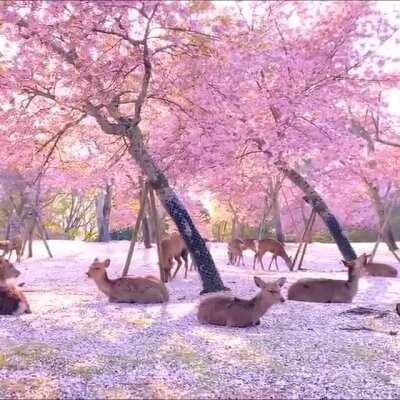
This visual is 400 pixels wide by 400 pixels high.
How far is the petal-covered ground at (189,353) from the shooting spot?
166 inches

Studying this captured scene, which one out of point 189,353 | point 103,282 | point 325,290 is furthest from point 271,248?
point 189,353

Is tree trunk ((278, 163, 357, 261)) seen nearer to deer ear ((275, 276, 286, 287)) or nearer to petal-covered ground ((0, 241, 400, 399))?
petal-covered ground ((0, 241, 400, 399))

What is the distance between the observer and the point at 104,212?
1057 inches

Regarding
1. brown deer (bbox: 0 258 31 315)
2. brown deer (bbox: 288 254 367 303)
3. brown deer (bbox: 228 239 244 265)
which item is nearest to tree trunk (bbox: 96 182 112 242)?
brown deer (bbox: 228 239 244 265)

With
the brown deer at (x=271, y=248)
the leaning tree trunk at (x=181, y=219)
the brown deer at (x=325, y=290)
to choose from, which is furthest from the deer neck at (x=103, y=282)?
the brown deer at (x=271, y=248)

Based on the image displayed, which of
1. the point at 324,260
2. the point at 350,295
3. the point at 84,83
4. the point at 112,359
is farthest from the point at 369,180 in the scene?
the point at 112,359

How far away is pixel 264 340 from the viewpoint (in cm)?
572

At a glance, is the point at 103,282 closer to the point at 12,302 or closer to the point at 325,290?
the point at 12,302

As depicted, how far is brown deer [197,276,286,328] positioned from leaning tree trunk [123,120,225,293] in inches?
107

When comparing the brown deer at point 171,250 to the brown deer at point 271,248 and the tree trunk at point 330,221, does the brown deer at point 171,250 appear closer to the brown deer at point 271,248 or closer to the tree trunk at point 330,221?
the tree trunk at point 330,221

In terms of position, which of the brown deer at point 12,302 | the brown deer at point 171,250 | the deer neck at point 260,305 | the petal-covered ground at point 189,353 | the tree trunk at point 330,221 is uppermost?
the tree trunk at point 330,221

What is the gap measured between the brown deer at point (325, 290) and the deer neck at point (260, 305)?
194 cm

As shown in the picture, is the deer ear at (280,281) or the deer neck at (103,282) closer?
the deer ear at (280,281)

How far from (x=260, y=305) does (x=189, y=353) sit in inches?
63.6
